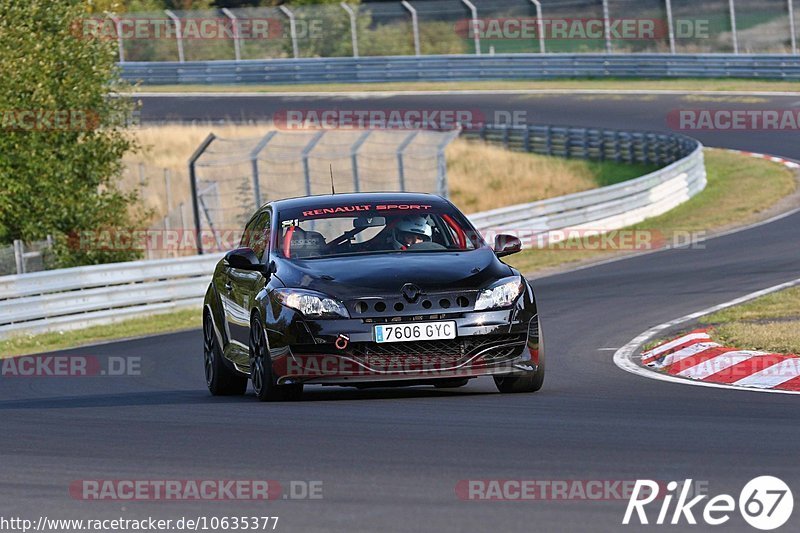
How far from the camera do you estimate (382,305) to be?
31.5 ft

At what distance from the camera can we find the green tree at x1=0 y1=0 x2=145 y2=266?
26.4 m

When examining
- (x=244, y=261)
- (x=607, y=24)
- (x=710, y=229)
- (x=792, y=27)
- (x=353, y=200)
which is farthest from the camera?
(x=607, y=24)

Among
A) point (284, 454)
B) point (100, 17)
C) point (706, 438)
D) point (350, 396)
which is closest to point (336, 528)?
point (284, 454)

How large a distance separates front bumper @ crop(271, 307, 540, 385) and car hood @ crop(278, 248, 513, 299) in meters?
0.22

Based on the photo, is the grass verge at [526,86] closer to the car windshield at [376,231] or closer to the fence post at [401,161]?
the fence post at [401,161]

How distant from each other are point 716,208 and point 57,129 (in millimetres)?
12169

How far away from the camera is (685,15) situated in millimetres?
47312

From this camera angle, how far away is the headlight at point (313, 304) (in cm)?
966

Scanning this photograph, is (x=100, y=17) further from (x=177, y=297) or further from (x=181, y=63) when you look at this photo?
(x=181, y=63)

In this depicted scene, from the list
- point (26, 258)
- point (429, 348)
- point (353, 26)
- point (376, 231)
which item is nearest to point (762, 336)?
point (376, 231)

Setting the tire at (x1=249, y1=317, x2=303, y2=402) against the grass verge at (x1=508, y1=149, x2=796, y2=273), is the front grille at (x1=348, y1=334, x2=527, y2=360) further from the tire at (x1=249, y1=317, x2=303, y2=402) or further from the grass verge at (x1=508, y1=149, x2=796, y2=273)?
the grass verge at (x1=508, y1=149, x2=796, y2=273)

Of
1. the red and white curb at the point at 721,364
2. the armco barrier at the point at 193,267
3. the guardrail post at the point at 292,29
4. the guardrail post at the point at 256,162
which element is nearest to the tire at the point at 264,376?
the red and white curb at the point at 721,364

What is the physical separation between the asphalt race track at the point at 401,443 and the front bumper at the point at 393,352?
0.21 meters

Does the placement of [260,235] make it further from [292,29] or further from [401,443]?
[292,29]
